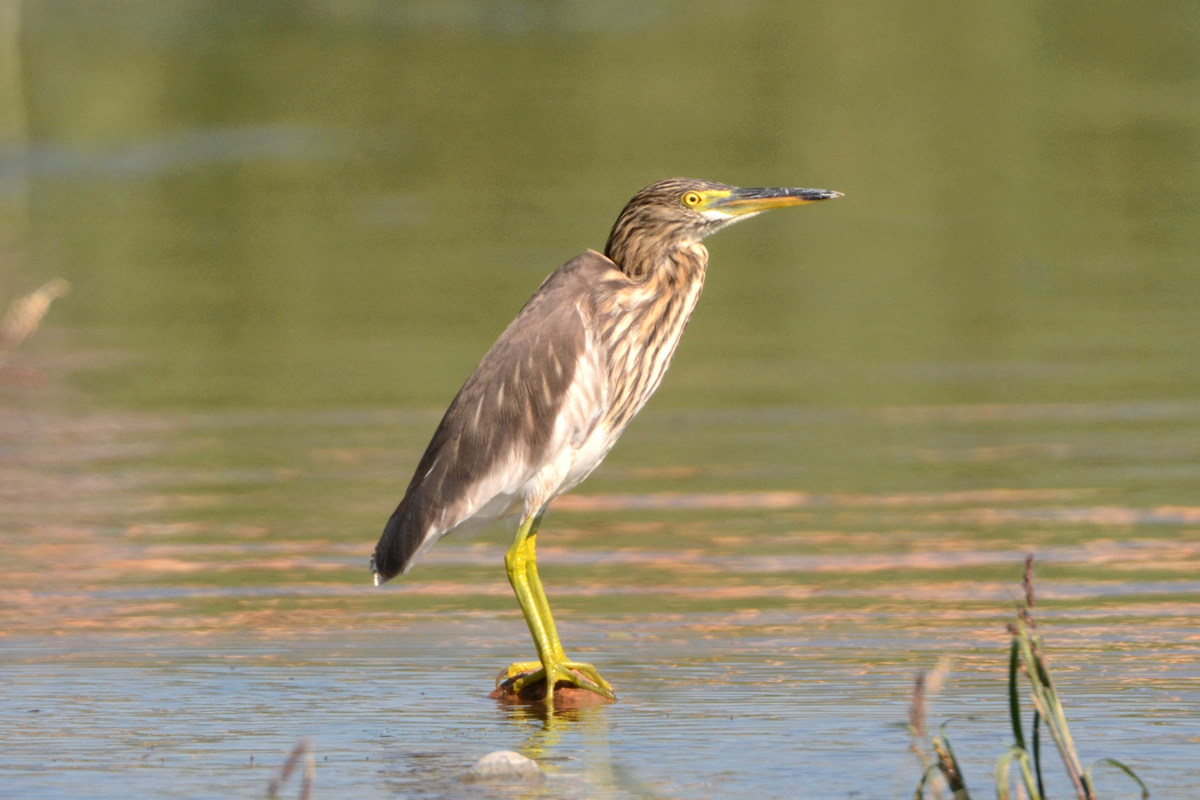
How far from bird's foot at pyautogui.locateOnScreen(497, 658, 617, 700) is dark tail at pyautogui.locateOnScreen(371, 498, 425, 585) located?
441mm

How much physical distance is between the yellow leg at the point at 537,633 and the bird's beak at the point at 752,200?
108 centimetres

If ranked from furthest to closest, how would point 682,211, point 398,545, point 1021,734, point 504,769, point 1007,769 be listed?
point 682,211 → point 398,545 → point 504,769 → point 1021,734 → point 1007,769

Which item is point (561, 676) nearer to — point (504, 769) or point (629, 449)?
point (504, 769)

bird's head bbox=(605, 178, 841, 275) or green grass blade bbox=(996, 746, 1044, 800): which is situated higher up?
bird's head bbox=(605, 178, 841, 275)

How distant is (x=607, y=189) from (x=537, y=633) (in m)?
13.4

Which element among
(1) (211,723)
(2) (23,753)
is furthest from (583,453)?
(2) (23,753)

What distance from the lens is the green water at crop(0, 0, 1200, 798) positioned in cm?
587

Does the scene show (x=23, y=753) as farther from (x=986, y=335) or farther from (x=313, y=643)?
(x=986, y=335)

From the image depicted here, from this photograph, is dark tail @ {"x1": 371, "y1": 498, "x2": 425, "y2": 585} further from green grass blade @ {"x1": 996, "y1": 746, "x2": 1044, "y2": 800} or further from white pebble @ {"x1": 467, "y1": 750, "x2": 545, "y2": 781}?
green grass blade @ {"x1": 996, "y1": 746, "x2": 1044, "y2": 800}

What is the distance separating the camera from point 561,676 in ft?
20.4

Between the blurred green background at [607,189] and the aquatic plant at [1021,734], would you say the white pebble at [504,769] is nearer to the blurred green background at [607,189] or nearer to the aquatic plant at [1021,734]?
the aquatic plant at [1021,734]

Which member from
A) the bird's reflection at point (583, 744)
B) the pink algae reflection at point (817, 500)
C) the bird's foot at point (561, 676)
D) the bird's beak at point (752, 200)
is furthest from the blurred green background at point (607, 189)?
the bird's reflection at point (583, 744)

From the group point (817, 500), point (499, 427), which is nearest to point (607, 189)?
point (817, 500)

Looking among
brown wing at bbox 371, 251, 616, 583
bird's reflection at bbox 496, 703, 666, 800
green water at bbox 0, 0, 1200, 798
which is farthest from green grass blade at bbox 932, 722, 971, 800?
brown wing at bbox 371, 251, 616, 583
